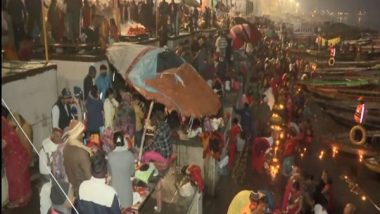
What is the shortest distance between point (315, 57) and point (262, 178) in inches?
1404

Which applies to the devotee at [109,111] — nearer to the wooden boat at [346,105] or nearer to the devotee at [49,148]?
the devotee at [49,148]

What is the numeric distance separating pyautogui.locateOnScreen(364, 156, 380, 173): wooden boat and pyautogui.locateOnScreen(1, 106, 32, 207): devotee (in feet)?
35.0

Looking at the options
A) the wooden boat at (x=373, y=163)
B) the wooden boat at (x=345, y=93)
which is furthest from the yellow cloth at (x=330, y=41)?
the wooden boat at (x=373, y=163)

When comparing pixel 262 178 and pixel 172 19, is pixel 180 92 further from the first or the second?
pixel 172 19

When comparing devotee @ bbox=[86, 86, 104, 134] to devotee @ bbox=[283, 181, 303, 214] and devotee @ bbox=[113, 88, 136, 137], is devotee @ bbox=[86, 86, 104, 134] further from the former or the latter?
devotee @ bbox=[283, 181, 303, 214]

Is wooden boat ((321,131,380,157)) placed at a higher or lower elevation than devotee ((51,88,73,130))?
lower

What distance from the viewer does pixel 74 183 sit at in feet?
20.3

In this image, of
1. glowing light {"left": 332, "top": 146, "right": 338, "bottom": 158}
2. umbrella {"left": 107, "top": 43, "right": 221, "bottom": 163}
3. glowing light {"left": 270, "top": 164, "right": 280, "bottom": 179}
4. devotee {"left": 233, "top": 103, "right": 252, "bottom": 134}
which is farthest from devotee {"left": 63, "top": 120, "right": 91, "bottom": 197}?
glowing light {"left": 332, "top": 146, "right": 338, "bottom": 158}

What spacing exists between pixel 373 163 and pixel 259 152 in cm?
444

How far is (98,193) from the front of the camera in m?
5.09

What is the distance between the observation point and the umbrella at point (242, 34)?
1858cm

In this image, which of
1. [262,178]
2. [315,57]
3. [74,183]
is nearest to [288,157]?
[262,178]

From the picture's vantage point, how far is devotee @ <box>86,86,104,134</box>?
914 cm

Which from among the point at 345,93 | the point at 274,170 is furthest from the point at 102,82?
the point at 345,93
